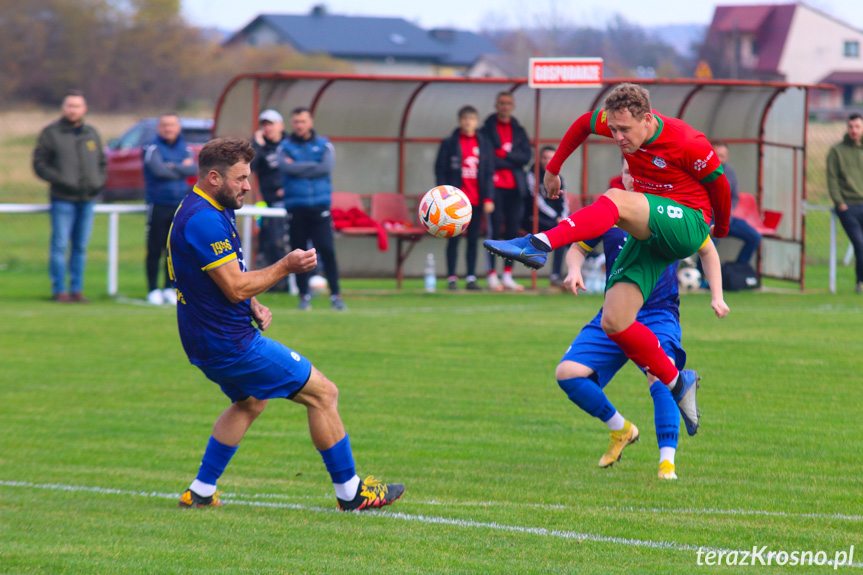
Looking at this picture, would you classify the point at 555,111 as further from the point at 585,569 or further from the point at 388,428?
the point at 585,569

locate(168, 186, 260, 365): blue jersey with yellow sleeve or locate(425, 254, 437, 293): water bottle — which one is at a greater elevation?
locate(168, 186, 260, 365): blue jersey with yellow sleeve

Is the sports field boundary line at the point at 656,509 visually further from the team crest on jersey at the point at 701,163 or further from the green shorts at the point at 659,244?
the team crest on jersey at the point at 701,163

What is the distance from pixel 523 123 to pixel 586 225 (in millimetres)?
12099

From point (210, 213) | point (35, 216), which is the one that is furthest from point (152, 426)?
point (35, 216)

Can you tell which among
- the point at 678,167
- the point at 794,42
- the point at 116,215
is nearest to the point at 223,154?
the point at 678,167

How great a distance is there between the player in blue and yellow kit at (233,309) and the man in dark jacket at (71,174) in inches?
337

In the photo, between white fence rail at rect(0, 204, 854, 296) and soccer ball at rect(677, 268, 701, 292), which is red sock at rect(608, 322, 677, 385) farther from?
soccer ball at rect(677, 268, 701, 292)

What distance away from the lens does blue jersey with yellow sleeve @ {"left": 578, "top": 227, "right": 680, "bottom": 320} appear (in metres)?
6.07

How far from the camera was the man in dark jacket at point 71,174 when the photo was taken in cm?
1302

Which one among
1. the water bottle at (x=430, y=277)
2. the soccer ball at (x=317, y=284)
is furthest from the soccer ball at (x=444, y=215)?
the water bottle at (x=430, y=277)

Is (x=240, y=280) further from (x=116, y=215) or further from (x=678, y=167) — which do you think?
(x=116, y=215)

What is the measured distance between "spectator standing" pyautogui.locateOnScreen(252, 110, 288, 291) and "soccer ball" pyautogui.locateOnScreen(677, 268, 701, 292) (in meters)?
5.46

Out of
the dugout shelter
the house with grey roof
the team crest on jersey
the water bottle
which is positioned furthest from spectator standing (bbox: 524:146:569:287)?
the house with grey roof

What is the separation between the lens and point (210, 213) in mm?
5020
